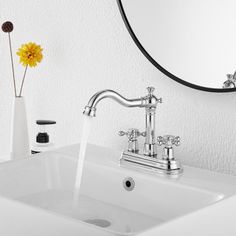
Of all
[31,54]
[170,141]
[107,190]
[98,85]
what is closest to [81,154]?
[107,190]

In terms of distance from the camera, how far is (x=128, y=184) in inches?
58.2

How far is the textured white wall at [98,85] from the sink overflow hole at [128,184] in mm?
189

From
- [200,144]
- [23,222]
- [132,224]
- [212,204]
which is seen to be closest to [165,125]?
[200,144]

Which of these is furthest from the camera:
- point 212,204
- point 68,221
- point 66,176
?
point 66,176

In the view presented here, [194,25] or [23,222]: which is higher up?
[194,25]

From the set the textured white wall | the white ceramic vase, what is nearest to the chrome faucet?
the textured white wall

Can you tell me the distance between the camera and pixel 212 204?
1.20 m

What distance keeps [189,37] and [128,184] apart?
1.27ft

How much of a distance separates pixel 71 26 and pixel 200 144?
0.57 metres

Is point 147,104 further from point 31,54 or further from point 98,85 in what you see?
point 31,54

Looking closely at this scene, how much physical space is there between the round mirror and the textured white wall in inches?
1.8

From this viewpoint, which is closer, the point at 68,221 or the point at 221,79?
the point at 68,221

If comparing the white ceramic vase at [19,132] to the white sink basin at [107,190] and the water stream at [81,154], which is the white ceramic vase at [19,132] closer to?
the white sink basin at [107,190]

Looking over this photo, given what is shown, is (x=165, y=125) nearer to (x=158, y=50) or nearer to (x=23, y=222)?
(x=158, y=50)
